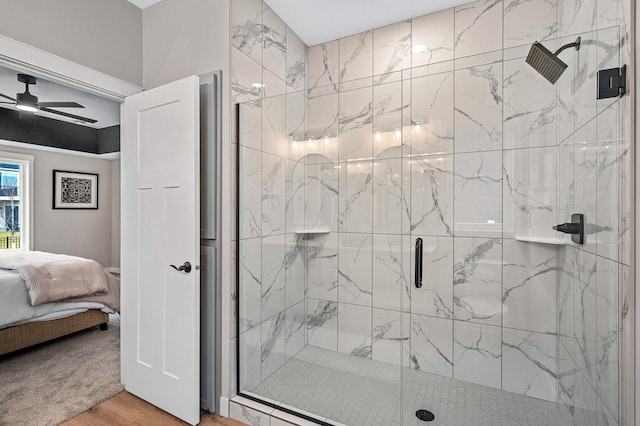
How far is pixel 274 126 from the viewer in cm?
215

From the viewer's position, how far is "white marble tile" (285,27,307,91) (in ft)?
8.37

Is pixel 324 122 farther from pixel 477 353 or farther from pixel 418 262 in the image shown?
pixel 477 353

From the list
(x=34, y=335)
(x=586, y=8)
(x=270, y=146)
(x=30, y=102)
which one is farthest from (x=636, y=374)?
(x=30, y=102)

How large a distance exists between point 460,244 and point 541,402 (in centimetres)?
91

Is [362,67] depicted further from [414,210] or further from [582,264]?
[582,264]

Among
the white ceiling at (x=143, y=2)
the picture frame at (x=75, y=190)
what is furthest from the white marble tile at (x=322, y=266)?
the picture frame at (x=75, y=190)

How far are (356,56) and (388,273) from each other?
5.71ft

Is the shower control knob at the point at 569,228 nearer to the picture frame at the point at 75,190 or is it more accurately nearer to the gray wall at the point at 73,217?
the gray wall at the point at 73,217

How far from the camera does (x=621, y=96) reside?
106 centimetres

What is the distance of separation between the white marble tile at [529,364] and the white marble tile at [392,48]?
1925 millimetres

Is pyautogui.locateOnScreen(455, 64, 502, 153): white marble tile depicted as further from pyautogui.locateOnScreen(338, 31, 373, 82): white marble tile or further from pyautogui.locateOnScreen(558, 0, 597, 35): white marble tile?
pyautogui.locateOnScreen(338, 31, 373, 82): white marble tile

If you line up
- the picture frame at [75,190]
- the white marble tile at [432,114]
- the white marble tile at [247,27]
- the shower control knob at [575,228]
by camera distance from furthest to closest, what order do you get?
the picture frame at [75,190] < the white marble tile at [247,27] < the white marble tile at [432,114] < the shower control knob at [575,228]

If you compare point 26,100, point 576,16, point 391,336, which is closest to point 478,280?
point 391,336

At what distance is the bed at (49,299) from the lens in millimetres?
2730
